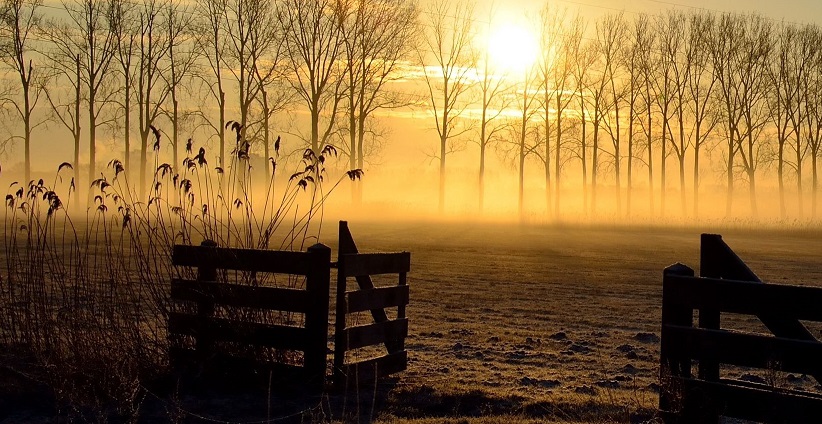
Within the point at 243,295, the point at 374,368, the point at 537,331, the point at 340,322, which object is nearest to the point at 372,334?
the point at 374,368

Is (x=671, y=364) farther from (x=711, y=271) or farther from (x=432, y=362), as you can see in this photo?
(x=432, y=362)

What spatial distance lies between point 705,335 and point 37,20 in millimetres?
61412

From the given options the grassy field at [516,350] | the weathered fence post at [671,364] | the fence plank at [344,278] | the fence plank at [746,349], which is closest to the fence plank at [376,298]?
the fence plank at [344,278]

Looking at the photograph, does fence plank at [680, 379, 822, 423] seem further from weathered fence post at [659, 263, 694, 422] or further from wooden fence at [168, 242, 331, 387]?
wooden fence at [168, 242, 331, 387]

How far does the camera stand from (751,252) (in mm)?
39688

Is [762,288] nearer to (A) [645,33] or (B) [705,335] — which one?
(B) [705,335]

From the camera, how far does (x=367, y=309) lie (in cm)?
1011

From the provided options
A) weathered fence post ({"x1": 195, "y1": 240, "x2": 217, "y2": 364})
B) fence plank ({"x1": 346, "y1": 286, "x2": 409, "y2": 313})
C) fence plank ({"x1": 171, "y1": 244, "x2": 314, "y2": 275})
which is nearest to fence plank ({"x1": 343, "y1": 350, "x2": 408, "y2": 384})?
fence plank ({"x1": 346, "y1": 286, "x2": 409, "y2": 313})

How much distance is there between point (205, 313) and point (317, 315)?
1383 millimetres

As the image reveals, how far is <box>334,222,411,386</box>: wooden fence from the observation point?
9789 millimetres

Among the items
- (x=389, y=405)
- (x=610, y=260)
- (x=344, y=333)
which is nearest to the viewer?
(x=389, y=405)

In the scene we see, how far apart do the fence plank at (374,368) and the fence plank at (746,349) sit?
3.33 meters

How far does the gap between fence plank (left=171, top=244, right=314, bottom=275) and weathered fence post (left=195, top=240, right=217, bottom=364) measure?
0.22ft

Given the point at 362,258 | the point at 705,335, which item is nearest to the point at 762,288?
the point at 705,335
